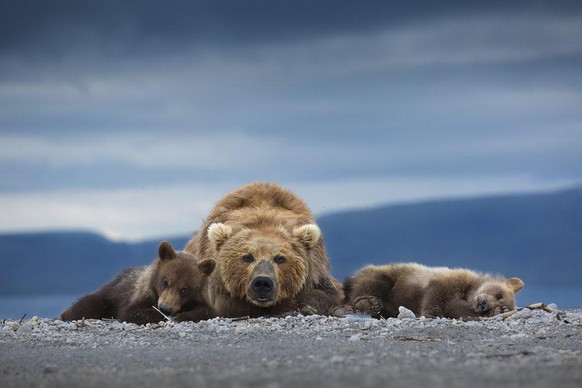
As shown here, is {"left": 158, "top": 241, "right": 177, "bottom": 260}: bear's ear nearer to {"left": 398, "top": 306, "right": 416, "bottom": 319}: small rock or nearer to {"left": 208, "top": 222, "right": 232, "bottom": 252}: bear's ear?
{"left": 208, "top": 222, "right": 232, "bottom": 252}: bear's ear

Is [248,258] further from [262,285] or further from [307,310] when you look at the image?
[307,310]

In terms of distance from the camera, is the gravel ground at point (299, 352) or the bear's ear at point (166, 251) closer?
the gravel ground at point (299, 352)

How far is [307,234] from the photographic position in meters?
12.5

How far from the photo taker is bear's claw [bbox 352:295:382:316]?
496 inches

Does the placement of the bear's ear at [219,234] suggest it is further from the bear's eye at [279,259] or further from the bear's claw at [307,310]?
the bear's claw at [307,310]

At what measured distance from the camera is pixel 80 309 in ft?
43.8

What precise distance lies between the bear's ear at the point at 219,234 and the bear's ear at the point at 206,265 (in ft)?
0.98

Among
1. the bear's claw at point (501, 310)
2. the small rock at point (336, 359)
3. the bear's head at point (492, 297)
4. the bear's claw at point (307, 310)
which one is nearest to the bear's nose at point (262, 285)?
the bear's claw at point (307, 310)

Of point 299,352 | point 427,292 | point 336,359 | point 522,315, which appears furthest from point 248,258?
point 336,359

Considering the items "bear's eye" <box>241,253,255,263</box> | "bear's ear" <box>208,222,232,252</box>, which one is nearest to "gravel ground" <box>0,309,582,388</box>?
"bear's eye" <box>241,253,255,263</box>

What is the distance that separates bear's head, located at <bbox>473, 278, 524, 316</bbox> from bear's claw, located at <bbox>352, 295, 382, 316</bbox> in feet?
4.26

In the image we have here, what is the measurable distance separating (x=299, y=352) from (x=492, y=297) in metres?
4.39

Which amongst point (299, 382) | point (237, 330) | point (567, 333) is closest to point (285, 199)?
point (237, 330)

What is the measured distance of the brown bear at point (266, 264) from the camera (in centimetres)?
1180
